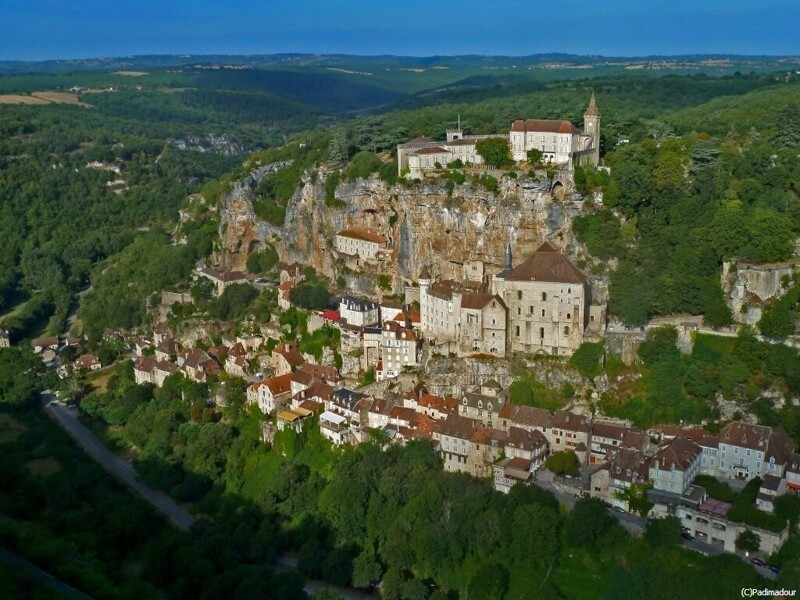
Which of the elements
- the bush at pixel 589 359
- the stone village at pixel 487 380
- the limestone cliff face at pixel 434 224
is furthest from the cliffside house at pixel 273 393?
the bush at pixel 589 359

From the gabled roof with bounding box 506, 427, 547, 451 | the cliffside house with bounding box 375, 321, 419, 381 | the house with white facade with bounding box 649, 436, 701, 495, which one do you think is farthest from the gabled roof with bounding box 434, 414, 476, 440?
the house with white facade with bounding box 649, 436, 701, 495

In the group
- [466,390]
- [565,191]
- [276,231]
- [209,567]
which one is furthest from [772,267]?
[276,231]

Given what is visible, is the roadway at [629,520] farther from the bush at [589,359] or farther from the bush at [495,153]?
the bush at [495,153]

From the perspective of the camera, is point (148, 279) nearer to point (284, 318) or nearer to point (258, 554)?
point (284, 318)

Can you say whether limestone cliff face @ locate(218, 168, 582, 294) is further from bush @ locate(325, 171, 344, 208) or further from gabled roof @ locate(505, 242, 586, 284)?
gabled roof @ locate(505, 242, 586, 284)

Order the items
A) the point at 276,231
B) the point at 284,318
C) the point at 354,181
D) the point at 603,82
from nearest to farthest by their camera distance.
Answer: the point at 284,318
the point at 354,181
the point at 276,231
the point at 603,82
